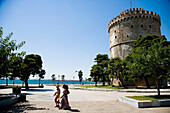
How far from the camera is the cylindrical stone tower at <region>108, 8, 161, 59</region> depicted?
37031 mm

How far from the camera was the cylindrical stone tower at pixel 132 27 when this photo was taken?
37031 millimetres

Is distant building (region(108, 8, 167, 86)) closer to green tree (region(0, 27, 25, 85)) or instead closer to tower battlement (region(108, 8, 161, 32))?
tower battlement (region(108, 8, 161, 32))

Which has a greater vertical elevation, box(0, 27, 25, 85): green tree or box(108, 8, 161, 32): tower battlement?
box(108, 8, 161, 32): tower battlement

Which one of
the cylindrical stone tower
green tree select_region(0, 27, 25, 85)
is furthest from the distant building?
green tree select_region(0, 27, 25, 85)

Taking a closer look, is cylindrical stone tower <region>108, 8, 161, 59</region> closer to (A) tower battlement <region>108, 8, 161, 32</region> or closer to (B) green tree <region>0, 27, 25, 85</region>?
→ (A) tower battlement <region>108, 8, 161, 32</region>

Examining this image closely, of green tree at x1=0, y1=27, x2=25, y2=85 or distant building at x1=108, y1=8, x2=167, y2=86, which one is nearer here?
green tree at x1=0, y1=27, x2=25, y2=85

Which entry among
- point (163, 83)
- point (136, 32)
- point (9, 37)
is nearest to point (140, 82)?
point (163, 83)

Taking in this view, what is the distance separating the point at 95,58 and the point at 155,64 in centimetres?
4074

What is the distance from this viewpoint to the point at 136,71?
11.8 m

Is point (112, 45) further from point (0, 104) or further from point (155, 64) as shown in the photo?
point (0, 104)

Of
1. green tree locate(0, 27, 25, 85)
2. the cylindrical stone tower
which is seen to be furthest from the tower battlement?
green tree locate(0, 27, 25, 85)

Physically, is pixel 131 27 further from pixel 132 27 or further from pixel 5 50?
pixel 5 50

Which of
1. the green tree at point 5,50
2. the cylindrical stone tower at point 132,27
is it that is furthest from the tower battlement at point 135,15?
the green tree at point 5,50

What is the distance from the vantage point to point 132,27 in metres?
37.4
